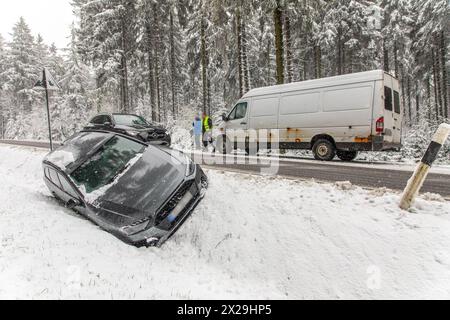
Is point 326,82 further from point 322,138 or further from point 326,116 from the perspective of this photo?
point 322,138

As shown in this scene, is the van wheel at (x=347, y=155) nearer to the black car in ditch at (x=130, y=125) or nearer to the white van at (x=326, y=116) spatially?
the white van at (x=326, y=116)

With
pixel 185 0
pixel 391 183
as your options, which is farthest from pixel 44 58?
pixel 391 183

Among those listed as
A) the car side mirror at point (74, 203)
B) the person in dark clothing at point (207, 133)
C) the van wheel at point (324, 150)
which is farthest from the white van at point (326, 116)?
the car side mirror at point (74, 203)

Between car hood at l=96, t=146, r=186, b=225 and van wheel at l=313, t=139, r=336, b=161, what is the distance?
286 inches

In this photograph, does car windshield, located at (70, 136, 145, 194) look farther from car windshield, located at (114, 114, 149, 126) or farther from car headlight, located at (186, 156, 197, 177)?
car windshield, located at (114, 114, 149, 126)

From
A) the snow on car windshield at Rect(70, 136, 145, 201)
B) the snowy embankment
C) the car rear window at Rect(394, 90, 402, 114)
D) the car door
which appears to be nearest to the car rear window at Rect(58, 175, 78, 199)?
the snow on car windshield at Rect(70, 136, 145, 201)

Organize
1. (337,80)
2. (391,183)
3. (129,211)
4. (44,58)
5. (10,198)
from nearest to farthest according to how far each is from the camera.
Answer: (129,211), (10,198), (391,183), (337,80), (44,58)

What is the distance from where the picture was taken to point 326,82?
34.9 feet

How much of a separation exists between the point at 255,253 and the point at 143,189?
75.5 inches

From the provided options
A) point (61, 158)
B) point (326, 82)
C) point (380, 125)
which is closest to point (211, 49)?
point (326, 82)

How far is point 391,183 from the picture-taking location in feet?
21.2

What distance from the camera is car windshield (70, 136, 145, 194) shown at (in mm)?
4786
